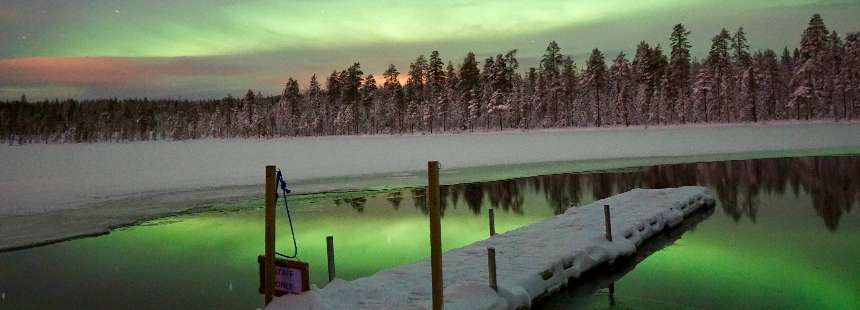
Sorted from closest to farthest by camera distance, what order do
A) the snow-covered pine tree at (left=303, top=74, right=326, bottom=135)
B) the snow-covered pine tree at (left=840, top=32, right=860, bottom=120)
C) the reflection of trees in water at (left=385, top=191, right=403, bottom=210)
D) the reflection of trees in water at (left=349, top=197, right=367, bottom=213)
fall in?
the reflection of trees in water at (left=349, top=197, right=367, bottom=213) < the reflection of trees in water at (left=385, top=191, right=403, bottom=210) < the snow-covered pine tree at (left=840, top=32, right=860, bottom=120) < the snow-covered pine tree at (left=303, top=74, right=326, bottom=135)

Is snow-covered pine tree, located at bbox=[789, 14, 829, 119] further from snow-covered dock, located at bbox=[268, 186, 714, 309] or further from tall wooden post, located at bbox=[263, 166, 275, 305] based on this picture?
tall wooden post, located at bbox=[263, 166, 275, 305]

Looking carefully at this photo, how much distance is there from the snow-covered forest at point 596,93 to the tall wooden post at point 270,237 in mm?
91902

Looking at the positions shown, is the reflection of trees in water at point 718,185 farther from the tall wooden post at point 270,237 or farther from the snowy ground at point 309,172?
the tall wooden post at point 270,237

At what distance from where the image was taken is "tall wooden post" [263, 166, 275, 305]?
842 cm

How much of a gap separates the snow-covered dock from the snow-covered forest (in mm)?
80946

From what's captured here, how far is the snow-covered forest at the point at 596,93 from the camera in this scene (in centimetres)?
9150

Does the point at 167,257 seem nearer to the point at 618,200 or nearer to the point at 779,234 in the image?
the point at 618,200

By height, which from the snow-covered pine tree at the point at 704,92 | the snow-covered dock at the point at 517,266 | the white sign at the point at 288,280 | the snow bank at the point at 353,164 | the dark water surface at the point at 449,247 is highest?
the snow-covered pine tree at the point at 704,92

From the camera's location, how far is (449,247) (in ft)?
52.0

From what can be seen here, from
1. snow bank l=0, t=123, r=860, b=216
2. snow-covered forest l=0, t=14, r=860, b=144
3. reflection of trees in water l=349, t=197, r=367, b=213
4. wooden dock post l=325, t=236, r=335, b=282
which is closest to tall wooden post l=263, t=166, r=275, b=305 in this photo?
wooden dock post l=325, t=236, r=335, b=282

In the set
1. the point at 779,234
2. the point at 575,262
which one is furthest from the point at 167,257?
the point at 779,234

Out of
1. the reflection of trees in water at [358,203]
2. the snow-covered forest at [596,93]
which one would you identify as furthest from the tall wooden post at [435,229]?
the snow-covered forest at [596,93]

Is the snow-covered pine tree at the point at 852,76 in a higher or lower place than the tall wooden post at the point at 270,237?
higher

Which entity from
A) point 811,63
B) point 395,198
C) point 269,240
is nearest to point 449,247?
point 269,240
